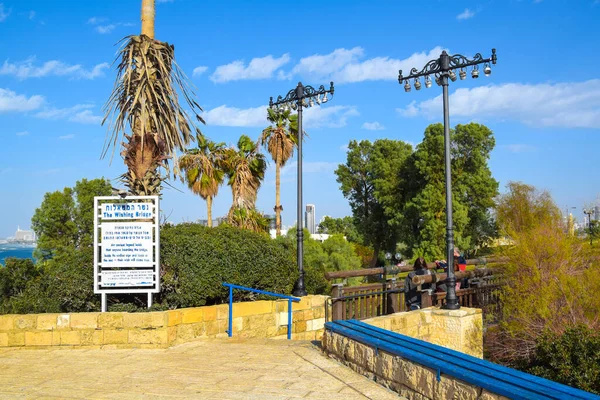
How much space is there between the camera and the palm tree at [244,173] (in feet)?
96.4

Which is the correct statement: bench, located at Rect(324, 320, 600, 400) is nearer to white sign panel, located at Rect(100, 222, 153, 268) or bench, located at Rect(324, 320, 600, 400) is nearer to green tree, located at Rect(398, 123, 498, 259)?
white sign panel, located at Rect(100, 222, 153, 268)

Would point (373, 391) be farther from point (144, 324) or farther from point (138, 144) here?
point (138, 144)

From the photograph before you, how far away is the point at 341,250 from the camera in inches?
1224

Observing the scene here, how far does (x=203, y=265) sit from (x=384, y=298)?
168 inches

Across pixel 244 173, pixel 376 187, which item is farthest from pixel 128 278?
pixel 376 187

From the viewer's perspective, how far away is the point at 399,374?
5.54 metres

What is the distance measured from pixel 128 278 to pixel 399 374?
5.53 metres

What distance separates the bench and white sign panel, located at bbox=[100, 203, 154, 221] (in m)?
4.53

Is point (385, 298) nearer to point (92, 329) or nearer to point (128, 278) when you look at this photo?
point (128, 278)

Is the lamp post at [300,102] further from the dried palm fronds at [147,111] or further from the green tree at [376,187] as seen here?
the green tree at [376,187]

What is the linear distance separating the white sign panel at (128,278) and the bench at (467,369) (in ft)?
13.5

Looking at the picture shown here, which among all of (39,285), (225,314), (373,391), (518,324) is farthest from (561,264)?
(39,285)

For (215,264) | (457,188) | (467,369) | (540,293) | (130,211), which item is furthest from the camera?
(457,188)

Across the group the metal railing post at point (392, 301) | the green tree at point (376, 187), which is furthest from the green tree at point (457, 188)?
the metal railing post at point (392, 301)
